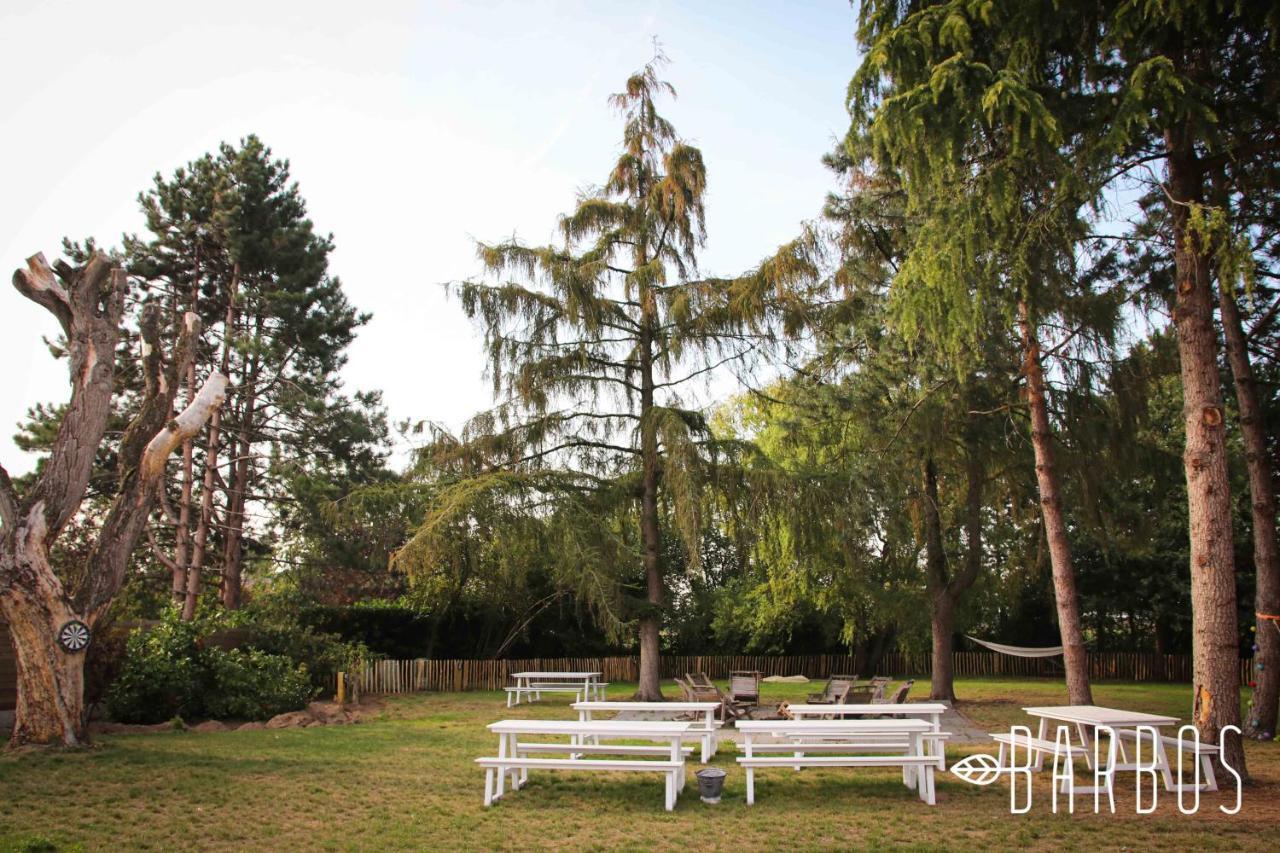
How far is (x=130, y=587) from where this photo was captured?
71.3 ft

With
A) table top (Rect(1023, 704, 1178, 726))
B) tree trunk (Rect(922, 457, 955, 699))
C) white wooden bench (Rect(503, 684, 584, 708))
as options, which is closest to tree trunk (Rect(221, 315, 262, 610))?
white wooden bench (Rect(503, 684, 584, 708))

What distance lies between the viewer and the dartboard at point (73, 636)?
34.4ft

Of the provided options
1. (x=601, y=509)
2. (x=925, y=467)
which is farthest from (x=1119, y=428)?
(x=601, y=509)

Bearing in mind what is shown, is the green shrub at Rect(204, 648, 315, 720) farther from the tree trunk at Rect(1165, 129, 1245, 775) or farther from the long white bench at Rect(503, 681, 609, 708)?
the tree trunk at Rect(1165, 129, 1245, 775)

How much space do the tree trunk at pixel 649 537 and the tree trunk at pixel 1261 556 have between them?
30.0 feet

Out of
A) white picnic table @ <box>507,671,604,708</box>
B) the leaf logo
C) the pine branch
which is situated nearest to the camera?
the leaf logo

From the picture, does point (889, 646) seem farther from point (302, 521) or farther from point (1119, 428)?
point (302, 521)

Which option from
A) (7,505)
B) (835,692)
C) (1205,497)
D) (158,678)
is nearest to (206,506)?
(158,678)

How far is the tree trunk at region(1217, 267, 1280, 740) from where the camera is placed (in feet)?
40.5

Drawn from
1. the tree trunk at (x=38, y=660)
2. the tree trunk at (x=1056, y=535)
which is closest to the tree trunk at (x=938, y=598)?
the tree trunk at (x=1056, y=535)

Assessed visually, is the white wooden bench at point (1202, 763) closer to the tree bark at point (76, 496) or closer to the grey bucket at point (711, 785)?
the grey bucket at point (711, 785)

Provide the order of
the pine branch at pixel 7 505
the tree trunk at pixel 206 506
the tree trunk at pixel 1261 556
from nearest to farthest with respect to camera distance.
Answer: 1. the pine branch at pixel 7 505
2. the tree trunk at pixel 1261 556
3. the tree trunk at pixel 206 506

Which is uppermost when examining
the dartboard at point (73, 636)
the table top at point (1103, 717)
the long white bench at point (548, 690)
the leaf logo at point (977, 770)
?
the dartboard at point (73, 636)

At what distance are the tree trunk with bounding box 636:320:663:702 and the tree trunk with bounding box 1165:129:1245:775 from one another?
950 centimetres
